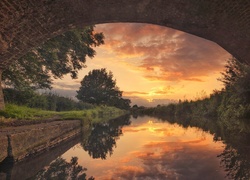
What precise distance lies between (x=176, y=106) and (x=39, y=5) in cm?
2947

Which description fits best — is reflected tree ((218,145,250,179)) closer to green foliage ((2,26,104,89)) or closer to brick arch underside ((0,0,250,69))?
brick arch underside ((0,0,250,69))

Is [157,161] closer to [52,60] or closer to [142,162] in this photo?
[142,162]

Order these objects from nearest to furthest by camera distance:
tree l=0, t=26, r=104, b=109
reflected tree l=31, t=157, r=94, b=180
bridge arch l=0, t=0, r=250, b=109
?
bridge arch l=0, t=0, r=250, b=109 → reflected tree l=31, t=157, r=94, b=180 → tree l=0, t=26, r=104, b=109

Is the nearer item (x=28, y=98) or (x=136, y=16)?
(x=136, y=16)

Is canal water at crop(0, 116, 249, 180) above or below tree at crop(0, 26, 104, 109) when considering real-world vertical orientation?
below

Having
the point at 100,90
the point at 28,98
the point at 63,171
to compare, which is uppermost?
the point at 100,90

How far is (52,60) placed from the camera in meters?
15.4

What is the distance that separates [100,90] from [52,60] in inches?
1695

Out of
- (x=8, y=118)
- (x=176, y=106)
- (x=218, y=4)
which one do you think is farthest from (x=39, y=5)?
(x=176, y=106)

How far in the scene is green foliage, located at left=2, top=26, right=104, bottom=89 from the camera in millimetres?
12397

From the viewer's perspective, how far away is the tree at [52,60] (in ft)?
40.6

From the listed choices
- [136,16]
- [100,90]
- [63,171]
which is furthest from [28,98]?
[100,90]

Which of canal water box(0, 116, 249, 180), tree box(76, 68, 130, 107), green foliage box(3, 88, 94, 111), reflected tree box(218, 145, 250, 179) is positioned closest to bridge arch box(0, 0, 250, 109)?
reflected tree box(218, 145, 250, 179)

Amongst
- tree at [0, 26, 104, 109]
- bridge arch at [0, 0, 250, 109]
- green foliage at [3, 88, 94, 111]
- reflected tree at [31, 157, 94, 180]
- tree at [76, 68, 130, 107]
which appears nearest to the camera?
bridge arch at [0, 0, 250, 109]
